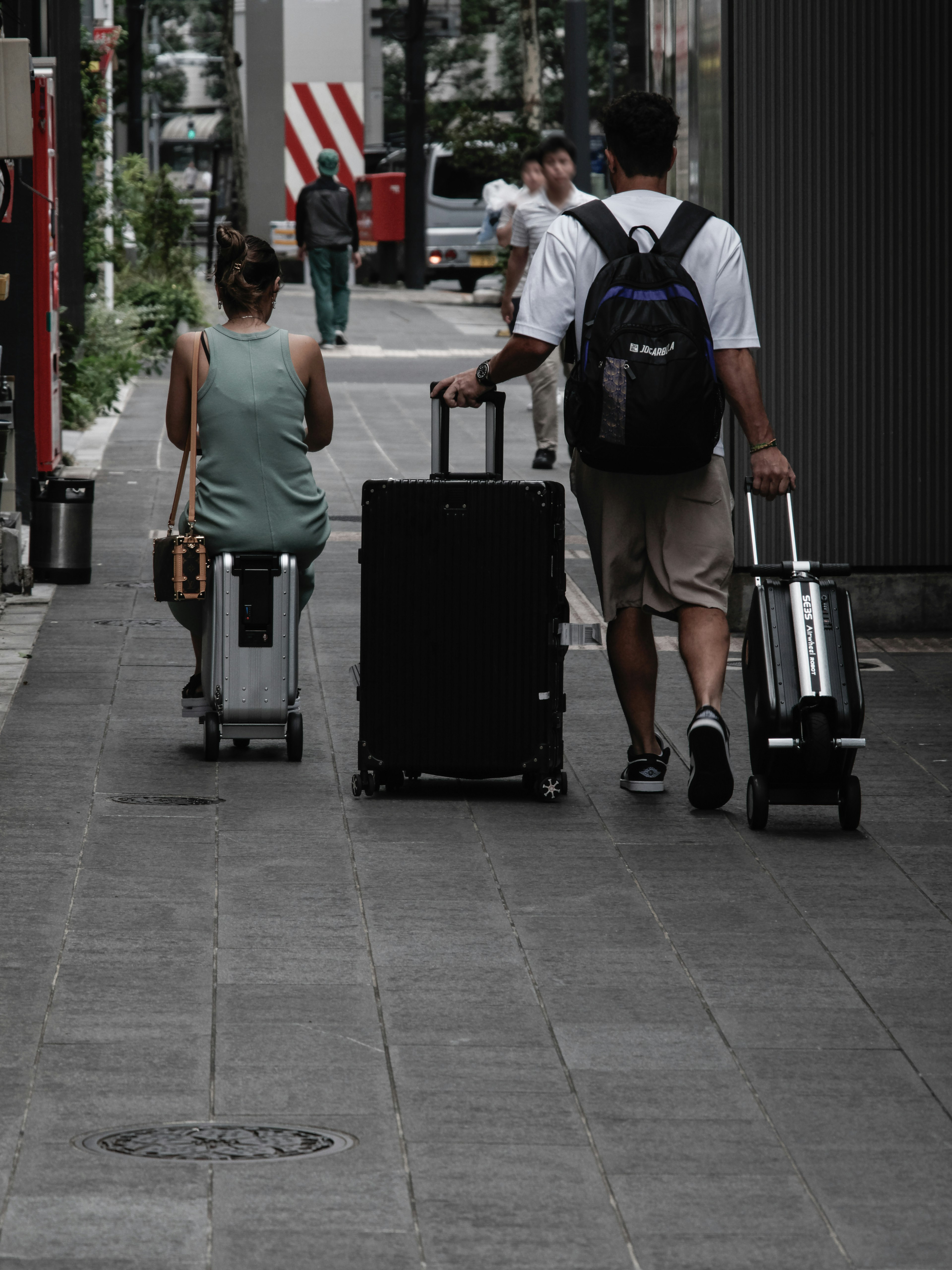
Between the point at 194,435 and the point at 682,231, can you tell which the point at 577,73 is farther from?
the point at 682,231

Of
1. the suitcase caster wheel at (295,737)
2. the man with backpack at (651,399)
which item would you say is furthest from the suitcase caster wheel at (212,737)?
the man with backpack at (651,399)

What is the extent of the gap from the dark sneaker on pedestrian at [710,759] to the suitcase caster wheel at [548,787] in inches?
15.5

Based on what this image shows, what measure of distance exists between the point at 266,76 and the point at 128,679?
3135 cm

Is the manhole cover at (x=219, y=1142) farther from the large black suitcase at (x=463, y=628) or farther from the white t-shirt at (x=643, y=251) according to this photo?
the white t-shirt at (x=643, y=251)

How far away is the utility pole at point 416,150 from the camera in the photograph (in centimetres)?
3697

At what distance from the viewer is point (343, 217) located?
2412 cm

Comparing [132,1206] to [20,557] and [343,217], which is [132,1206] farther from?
[343,217]

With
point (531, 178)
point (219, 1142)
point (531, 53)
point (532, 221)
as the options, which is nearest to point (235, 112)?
point (531, 53)

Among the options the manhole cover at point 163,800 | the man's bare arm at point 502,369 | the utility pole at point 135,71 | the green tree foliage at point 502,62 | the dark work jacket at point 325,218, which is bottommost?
the manhole cover at point 163,800

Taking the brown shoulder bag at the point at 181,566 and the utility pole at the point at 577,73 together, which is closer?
the brown shoulder bag at the point at 181,566

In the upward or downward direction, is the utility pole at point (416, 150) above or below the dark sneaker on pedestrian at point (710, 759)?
above

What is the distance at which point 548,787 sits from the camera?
6617 millimetres

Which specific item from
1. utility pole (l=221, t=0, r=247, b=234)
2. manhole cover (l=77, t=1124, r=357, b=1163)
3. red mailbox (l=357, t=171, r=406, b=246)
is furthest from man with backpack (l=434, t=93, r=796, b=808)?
utility pole (l=221, t=0, r=247, b=234)

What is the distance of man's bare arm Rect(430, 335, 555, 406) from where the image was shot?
648 centimetres
